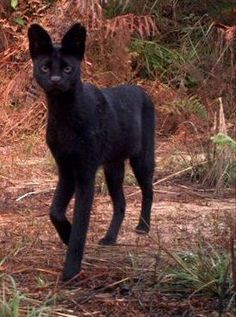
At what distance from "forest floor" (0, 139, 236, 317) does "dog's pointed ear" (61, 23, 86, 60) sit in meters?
1.12

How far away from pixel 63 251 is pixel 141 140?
120 centimetres

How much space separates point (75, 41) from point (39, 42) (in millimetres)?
192

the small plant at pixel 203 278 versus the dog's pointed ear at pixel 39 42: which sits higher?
the dog's pointed ear at pixel 39 42

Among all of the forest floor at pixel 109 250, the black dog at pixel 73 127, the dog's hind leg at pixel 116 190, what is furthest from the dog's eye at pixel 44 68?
the dog's hind leg at pixel 116 190

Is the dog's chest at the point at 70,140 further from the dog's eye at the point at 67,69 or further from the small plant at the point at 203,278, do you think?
the small plant at the point at 203,278

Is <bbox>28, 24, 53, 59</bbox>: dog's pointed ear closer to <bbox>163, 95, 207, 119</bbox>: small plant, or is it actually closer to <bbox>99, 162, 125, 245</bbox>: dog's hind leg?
<bbox>99, 162, 125, 245</bbox>: dog's hind leg

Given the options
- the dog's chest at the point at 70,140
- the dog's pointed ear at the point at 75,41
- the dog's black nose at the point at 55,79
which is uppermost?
the dog's pointed ear at the point at 75,41

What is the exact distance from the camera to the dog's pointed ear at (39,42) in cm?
492

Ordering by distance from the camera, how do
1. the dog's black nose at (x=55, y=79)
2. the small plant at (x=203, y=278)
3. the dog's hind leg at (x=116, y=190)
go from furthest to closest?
the dog's hind leg at (x=116, y=190), the dog's black nose at (x=55, y=79), the small plant at (x=203, y=278)

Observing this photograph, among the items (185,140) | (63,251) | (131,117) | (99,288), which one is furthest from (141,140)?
(185,140)

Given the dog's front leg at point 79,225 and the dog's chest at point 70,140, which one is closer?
the dog's front leg at point 79,225

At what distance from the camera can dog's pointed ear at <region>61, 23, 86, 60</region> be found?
494 cm

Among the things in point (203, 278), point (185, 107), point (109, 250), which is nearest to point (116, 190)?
point (109, 250)

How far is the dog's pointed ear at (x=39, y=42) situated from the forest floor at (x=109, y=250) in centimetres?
114
